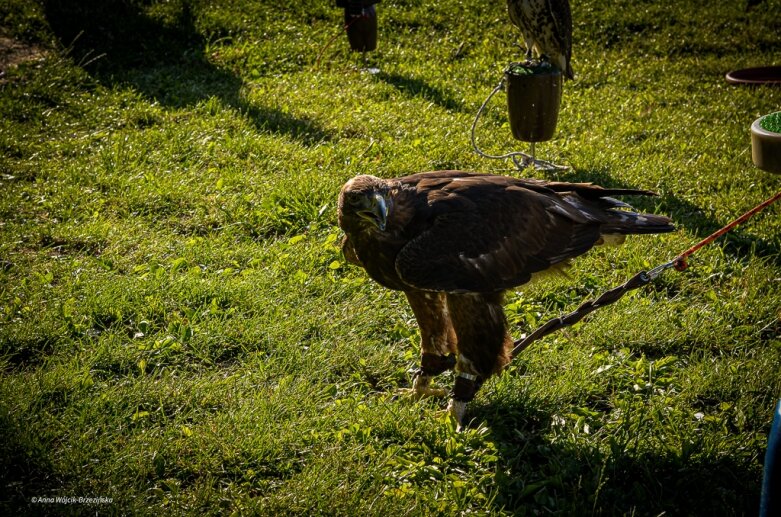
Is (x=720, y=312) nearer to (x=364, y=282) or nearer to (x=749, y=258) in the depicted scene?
(x=749, y=258)

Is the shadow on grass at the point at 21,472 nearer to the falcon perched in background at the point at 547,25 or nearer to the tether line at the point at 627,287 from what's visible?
the tether line at the point at 627,287

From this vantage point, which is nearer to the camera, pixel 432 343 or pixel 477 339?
pixel 477 339

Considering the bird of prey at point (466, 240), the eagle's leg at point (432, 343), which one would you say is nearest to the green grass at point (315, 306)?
the eagle's leg at point (432, 343)

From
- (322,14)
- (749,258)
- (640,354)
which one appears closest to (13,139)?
(322,14)

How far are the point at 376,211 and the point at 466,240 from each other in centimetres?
53

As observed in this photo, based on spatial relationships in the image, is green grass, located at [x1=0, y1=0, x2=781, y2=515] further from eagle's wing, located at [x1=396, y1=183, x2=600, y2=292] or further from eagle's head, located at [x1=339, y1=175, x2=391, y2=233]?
eagle's head, located at [x1=339, y1=175, x2=391, y2=233]

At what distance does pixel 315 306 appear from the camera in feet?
16.4

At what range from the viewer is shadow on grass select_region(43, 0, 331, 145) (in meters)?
8.32

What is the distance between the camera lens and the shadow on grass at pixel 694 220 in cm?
555

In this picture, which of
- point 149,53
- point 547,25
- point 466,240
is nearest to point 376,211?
point 466,240

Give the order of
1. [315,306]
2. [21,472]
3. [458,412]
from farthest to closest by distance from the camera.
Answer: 1. [315,306]
2. [458,412]
3. [21,472]

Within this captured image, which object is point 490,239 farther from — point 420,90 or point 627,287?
point 420,90

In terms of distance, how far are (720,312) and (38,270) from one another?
4.81m

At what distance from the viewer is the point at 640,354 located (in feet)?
15.2
